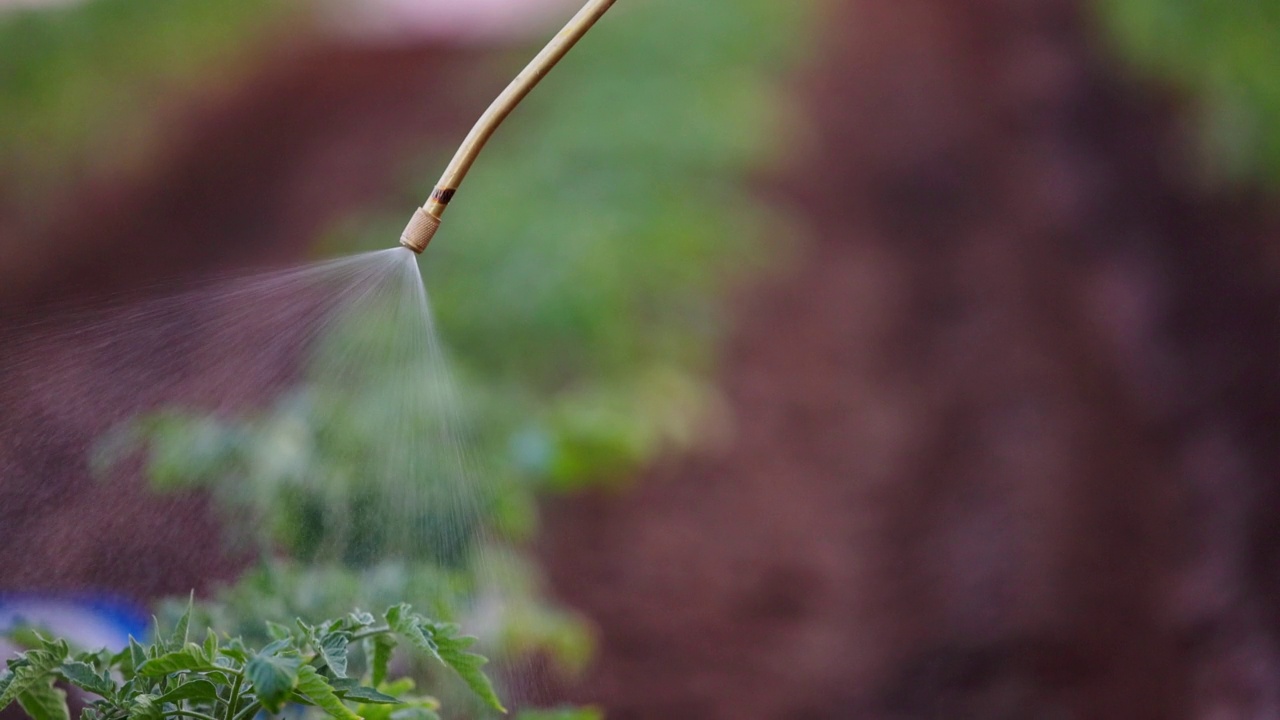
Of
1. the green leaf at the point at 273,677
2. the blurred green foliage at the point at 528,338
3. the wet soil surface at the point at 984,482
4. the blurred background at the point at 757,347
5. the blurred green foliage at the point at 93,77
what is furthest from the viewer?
the blurred green foliage at the point at 93,77

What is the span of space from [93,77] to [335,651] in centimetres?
646

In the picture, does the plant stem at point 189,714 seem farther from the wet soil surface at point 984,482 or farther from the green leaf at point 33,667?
the wet soil surface at point 984,482

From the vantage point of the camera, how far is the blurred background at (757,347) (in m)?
2.12

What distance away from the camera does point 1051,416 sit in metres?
4.37

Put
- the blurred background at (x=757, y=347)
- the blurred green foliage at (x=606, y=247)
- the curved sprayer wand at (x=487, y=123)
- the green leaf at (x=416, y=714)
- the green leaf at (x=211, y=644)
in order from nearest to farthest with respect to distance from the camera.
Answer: the green leaf at (x=211, y=644)
the green leaf at (x=416, y=714)
the curved sprayer wand at (x=487, y=123)
the blurred background at (x=757, y=347)
the blurred green foliage at (x=606, y=247)

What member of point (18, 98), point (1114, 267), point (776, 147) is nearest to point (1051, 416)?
point (1114, 267)

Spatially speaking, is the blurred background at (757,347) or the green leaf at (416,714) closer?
the green leaf at (416,714)

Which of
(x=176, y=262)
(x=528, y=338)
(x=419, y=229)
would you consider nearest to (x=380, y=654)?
(x=419, y=229)

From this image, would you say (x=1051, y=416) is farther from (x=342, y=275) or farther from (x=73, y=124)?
(x=73, y=124)

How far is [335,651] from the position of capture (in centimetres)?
111

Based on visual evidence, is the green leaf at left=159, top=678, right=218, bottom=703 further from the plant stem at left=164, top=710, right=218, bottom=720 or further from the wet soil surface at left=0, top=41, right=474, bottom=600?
the wet soil surface at left=0, top=41, right=474, bottom=600

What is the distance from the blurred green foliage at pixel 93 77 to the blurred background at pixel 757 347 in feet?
0.09

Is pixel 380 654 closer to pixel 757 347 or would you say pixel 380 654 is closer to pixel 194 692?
pixel 194 692

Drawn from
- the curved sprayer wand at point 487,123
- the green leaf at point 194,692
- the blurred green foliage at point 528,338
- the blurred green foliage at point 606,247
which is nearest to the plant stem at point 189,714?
the green leaf at point 194,692
